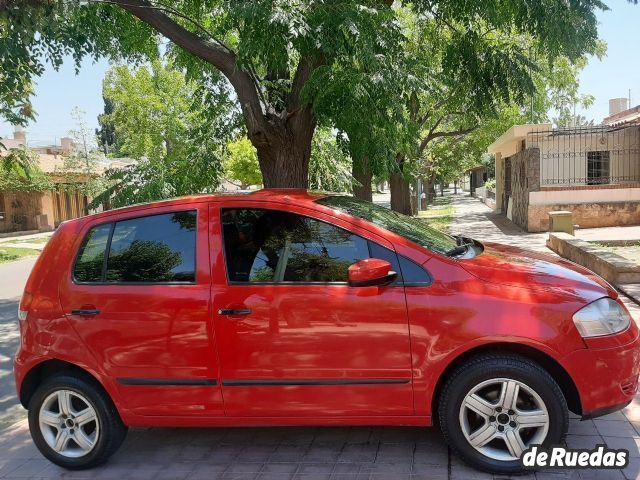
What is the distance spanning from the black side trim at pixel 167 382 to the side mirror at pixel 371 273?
110 cm

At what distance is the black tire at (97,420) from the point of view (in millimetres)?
3814

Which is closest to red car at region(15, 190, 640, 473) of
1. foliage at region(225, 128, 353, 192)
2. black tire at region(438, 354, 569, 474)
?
black tire at region(438, 354, 569, 474)

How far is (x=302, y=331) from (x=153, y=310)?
0.97 metres

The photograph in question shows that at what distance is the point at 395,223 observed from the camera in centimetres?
409

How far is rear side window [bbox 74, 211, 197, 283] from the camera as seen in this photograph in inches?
149

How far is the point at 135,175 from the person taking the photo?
1084 centimetres

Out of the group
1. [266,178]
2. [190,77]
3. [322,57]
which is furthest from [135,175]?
[322,57]

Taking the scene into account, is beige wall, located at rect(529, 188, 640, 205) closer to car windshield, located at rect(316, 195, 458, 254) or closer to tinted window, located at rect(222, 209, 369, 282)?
car windshield, located at rect(316, 195, 458, 254)

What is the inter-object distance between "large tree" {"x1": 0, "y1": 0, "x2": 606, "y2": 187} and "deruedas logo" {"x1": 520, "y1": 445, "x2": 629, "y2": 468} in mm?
4281

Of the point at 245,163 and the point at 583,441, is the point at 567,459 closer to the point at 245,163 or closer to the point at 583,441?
the point at 583,441

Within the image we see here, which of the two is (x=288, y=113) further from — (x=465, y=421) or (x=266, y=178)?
(x=465, y=421)

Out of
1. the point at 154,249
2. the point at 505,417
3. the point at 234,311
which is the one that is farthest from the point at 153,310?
the point at 505,417

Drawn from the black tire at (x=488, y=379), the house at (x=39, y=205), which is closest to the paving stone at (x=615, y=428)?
the black tire at (x=488, y=379)

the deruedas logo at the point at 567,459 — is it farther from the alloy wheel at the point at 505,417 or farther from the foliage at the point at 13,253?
the foliage at the point at 13,253
